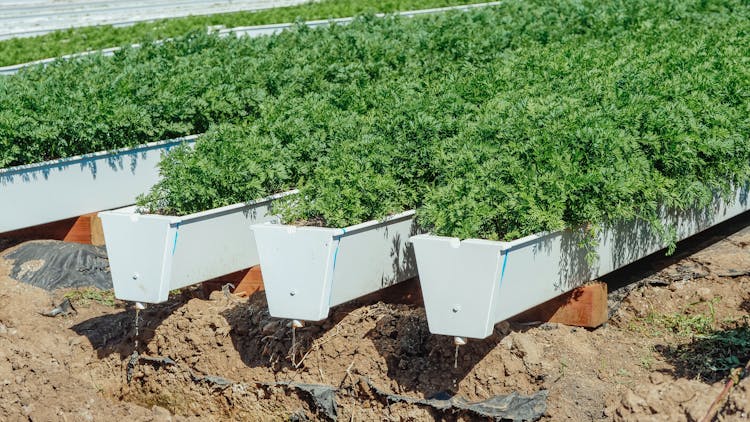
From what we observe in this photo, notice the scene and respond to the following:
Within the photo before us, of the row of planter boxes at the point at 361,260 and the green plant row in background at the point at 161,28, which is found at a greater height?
the row of planter boxes at the point at 361,260

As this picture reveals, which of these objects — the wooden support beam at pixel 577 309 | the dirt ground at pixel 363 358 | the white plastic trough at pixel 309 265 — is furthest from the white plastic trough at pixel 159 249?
the wooden support beam at pixel 577 309

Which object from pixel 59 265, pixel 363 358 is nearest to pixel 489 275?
pixel 363 358

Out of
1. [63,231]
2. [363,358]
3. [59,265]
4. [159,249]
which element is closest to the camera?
[363,358]

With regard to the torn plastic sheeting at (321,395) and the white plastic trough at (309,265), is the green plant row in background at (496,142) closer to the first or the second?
the white plastic trough at (309,265)

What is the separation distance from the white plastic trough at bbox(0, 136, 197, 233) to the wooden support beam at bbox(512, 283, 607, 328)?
330 cm

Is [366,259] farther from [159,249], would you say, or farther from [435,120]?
[435,120]

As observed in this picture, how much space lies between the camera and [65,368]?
704cm

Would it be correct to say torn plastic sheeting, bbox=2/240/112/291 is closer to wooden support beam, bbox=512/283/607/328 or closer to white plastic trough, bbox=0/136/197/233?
white plastic trough, bbox=0/136/197/233

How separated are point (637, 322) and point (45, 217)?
191 inches

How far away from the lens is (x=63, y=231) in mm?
8742

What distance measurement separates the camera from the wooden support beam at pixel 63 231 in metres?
8.69

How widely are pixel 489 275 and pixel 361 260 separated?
3.68ft

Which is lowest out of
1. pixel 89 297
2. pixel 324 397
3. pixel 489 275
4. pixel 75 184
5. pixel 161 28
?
pixel 161 28

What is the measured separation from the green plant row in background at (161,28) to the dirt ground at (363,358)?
19.5ft
